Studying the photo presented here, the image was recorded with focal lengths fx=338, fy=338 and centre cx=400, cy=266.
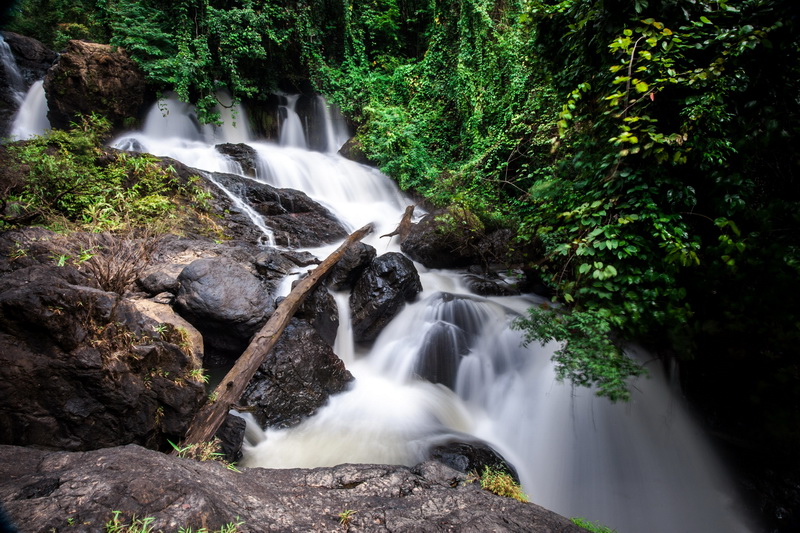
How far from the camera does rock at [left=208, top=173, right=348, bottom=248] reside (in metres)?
8.72

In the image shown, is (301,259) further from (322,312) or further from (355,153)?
(355,153)

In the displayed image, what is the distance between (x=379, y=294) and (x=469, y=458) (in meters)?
3.28

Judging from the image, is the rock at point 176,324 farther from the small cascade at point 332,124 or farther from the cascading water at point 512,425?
the small cascade at point 332,124

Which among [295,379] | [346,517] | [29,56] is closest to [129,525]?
[346,517]

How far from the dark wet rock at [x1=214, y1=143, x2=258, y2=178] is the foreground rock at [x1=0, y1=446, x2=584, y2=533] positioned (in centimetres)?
992

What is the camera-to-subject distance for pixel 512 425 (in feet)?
16.5

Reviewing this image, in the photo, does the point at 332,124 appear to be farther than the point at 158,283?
Yes

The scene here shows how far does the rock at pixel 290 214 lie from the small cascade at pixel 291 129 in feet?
17.1

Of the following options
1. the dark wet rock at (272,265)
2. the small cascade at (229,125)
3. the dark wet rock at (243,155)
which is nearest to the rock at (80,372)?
the dark wet rock at (272,265)

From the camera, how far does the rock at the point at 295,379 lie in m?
4.60

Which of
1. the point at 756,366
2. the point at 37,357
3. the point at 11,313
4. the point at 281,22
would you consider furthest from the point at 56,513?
the point at 281,22

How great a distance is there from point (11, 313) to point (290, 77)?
15352 mm

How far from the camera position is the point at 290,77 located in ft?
48.6

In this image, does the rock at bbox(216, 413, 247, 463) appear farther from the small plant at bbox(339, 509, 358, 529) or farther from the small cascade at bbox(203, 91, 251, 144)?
the small cascade at bbox(203, 91, 251, 144)
